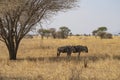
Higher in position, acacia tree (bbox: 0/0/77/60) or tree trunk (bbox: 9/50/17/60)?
acacia tree (bbox: 0/0/77/60)

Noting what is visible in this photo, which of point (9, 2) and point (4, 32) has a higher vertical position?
point (9, 2)

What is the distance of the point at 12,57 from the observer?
77.4 ft

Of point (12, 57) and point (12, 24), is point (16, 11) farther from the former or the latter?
point (12, 57)

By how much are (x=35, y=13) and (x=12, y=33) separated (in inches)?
87.2

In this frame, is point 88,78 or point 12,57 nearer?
point 88,78

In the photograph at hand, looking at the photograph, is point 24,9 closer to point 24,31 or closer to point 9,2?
point 24,31

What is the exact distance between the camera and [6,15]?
73.9 ft

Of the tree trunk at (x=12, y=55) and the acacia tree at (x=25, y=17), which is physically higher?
the acacia tree at (x=25, y=17)

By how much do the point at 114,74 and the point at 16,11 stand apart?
34.9 ft

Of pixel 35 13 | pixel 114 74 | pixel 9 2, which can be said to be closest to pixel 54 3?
pixel 35 13

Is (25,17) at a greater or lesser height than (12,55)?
greater

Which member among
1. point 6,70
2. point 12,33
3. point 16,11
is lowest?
point 6,70

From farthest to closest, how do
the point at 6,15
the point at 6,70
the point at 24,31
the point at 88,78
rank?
1. the point at 24,31
2. the point at 6,15
3. the point at 6,70
4. the point at 88,78

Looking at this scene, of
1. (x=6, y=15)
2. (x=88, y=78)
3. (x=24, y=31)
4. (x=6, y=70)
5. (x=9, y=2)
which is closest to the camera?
(x=88, y=78)
